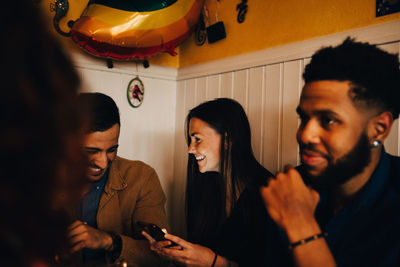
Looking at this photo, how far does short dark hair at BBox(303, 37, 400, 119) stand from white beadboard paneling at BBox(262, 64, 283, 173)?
2.09ft

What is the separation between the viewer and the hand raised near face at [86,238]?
1.32 m

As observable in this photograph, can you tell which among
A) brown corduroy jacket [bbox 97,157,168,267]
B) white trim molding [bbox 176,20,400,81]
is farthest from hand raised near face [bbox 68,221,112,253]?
white trim molding [bbox 176,20,400,81]

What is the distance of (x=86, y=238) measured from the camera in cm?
137

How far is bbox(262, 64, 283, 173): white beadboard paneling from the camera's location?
176cm

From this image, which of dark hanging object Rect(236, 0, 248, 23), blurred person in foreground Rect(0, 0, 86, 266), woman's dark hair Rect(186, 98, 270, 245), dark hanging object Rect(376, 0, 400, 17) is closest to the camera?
blurred person in foreground Rect(0, 0, 86, 266)

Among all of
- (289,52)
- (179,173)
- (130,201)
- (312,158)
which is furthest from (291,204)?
(179,173)

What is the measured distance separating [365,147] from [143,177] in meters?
1.24

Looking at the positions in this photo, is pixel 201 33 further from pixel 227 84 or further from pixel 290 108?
pixel 290 108

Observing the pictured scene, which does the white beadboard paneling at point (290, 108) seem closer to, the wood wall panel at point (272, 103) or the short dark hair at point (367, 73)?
the wood wall panel at point (272, 103)

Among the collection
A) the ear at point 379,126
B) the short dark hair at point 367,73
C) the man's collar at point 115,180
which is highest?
the short dark hair at point 367,73

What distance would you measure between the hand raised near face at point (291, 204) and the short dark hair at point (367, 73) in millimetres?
340

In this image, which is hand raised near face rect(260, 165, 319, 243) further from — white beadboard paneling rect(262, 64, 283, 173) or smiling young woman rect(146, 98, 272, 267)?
white beadboard paneling rect(262, 64, 283, 173)

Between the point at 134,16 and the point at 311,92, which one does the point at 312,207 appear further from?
the point at 134,16

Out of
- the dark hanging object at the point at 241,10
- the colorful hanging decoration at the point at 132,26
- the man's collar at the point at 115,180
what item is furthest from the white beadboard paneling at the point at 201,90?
the man's collar at the point at 115,180
